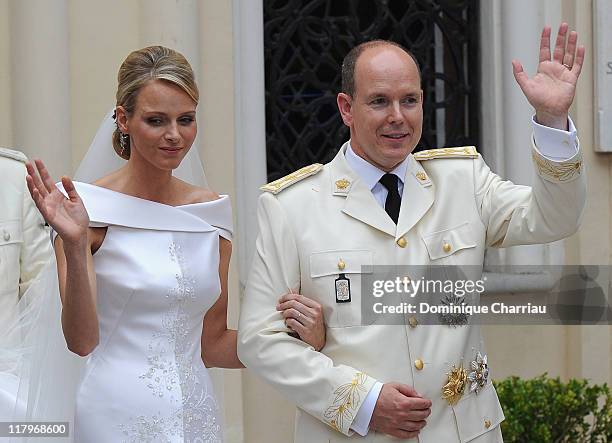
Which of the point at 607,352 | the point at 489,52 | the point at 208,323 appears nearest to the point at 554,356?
the point at 607,352

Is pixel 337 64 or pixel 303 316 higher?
pixel 337 64

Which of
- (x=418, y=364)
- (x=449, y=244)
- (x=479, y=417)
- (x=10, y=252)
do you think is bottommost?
(x=479, y=417)

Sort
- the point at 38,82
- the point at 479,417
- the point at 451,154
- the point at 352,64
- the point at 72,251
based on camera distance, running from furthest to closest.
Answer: the point at 38,82 < the point at 451,154 < the point at 352,64 < the point at 479,417 < the point at 72,251

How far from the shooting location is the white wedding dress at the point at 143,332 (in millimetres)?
3822

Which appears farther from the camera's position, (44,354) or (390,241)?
(44,354)

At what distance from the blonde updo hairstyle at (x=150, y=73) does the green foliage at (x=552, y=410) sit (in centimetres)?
286

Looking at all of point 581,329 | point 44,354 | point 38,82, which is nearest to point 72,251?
point 44,354

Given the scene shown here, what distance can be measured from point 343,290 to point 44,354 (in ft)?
2.92

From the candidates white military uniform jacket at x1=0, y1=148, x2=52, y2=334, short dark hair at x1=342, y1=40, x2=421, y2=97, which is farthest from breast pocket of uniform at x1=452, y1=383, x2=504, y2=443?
white military uniform jacket at x1=0, y1=148, x2=52, y2=334

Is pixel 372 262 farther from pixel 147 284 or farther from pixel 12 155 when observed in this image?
pixel 12 155

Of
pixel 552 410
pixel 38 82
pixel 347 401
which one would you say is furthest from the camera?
pixel 552 410

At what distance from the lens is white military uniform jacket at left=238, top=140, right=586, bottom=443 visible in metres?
3.73

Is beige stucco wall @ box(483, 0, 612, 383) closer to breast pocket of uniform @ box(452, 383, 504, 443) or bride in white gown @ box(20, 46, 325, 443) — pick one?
breast pocket of uniform @ box(452, 383, 504, 443)

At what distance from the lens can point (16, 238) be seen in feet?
15.1
